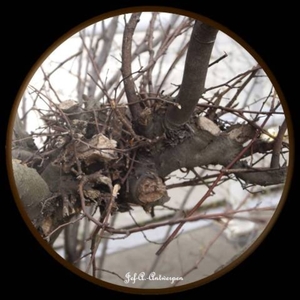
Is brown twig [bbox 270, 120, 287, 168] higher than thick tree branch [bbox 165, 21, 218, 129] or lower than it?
lower

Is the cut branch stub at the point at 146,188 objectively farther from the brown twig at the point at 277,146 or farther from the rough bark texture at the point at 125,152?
the brown twig at the point at 277,146

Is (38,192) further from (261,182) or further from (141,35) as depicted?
(141,35)

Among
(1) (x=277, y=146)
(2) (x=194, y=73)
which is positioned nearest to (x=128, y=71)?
(2) (x=194, y=73)

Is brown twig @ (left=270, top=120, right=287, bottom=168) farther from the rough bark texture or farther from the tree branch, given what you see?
the tree branch

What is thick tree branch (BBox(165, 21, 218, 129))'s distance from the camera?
46 centimetres

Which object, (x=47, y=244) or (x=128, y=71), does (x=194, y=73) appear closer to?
(x=128, y=71)

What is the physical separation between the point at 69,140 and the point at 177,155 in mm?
134

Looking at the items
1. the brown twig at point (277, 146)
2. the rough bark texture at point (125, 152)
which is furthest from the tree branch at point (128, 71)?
the brown twig at point (277, 146)

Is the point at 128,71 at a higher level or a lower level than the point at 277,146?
higher

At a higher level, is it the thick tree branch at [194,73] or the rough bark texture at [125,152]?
the thick tree branch at [194,73]

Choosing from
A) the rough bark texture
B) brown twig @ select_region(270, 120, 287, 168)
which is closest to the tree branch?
the rough bark texture

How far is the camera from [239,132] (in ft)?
1.85

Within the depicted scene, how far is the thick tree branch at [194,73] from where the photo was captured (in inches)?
18.2

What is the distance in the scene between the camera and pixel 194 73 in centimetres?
49
